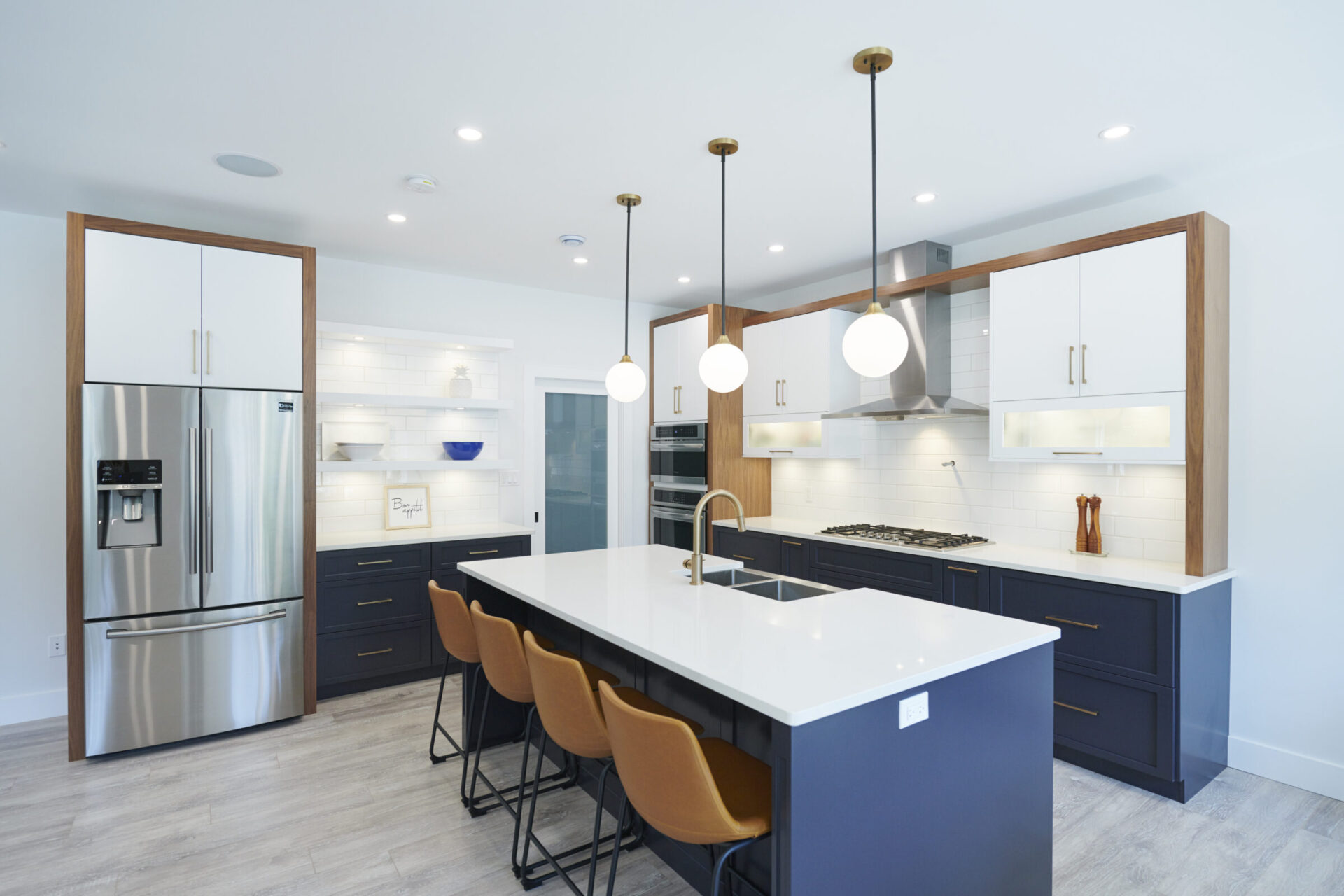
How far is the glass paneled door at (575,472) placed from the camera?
17.8 feet

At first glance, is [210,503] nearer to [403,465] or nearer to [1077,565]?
[403,465]

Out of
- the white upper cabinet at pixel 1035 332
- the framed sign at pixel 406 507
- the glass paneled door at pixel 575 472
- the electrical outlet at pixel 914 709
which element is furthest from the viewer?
the glass paneled door at pixel 575 472

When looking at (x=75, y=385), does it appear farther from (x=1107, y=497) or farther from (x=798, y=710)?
(x=1107, y=497)

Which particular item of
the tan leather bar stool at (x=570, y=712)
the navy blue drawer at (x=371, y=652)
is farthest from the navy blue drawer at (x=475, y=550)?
the tan leather bar stool at (x=570, y=712)

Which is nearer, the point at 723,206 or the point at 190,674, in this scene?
the point at 723,206

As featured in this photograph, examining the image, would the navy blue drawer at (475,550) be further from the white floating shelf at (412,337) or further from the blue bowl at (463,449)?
A: the white floating shelf at (412,337)

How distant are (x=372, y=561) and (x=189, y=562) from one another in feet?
3.08

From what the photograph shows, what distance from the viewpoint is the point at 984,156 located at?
2934 mm

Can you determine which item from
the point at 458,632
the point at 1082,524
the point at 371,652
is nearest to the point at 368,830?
the point at 458,632

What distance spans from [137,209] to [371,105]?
1.95 meters

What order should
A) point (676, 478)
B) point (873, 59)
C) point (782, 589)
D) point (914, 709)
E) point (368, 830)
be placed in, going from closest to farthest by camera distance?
point (914, 709) < point (873, 59) < point (368, 830) < point (782, 589) < point (676, 478)

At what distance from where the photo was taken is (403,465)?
4.46 m

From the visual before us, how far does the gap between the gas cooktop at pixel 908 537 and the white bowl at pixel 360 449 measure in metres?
2.91

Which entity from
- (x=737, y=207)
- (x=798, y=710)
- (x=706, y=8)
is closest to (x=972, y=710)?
(x=798, y=710)
